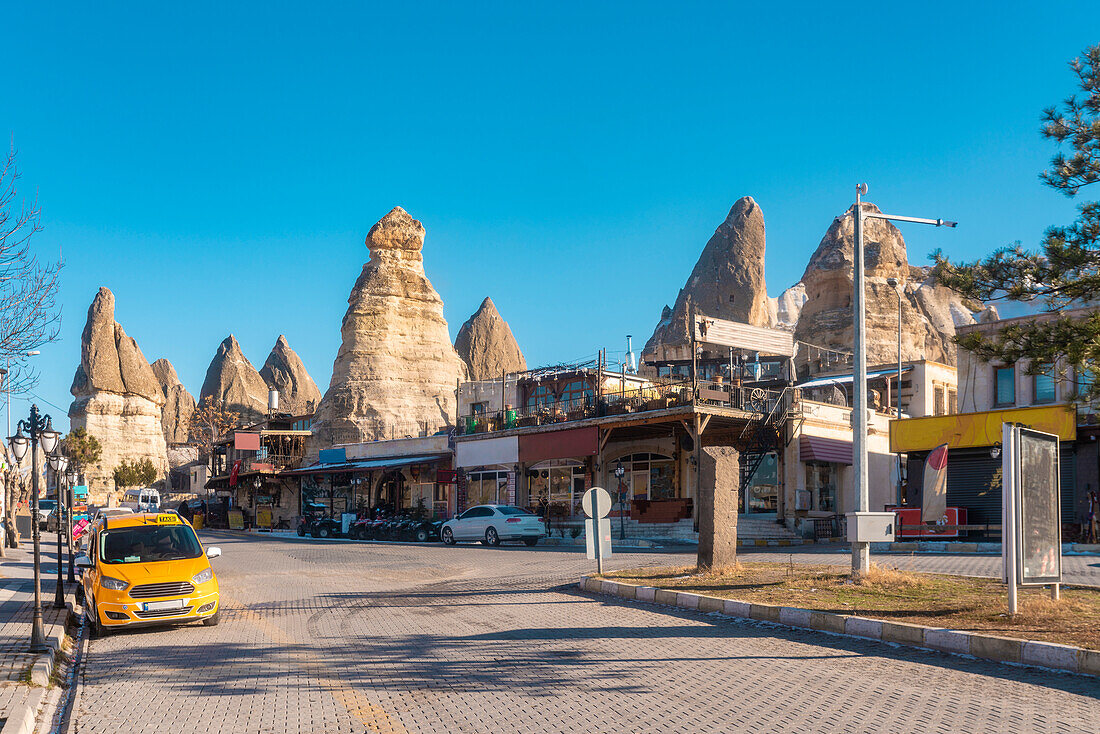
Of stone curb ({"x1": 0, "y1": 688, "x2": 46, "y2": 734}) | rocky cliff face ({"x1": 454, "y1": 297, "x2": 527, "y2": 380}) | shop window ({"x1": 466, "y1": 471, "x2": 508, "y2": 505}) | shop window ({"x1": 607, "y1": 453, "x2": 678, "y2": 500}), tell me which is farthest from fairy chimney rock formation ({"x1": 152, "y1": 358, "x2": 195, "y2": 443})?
stone curb ({"x1": 0, "y1": 688, "x2": 46, "y2": 734})

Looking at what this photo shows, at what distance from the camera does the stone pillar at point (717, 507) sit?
1597 cm

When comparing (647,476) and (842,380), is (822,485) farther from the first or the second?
(842,380)

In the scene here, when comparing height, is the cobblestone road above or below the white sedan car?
above

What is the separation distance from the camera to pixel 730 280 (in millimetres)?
109000

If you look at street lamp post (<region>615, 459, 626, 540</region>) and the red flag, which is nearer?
the red flag

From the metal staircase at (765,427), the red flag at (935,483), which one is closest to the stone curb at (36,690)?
the red flag at (935,483)

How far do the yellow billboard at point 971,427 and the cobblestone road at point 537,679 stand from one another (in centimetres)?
1997

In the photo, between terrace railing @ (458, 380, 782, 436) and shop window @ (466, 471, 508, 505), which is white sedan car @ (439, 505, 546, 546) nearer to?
Answer: terrace railing @ (458, 380, 782, 436)

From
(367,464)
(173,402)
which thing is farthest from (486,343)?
(367,464)

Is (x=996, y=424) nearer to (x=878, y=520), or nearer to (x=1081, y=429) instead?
(x=1081, y=429)

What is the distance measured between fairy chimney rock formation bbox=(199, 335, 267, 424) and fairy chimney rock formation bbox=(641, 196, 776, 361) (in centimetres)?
8824

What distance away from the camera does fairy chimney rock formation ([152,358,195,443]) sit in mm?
173875

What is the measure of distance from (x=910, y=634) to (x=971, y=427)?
22563 millimetres

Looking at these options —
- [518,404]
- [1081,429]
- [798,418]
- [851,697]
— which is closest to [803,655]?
[851,697]
